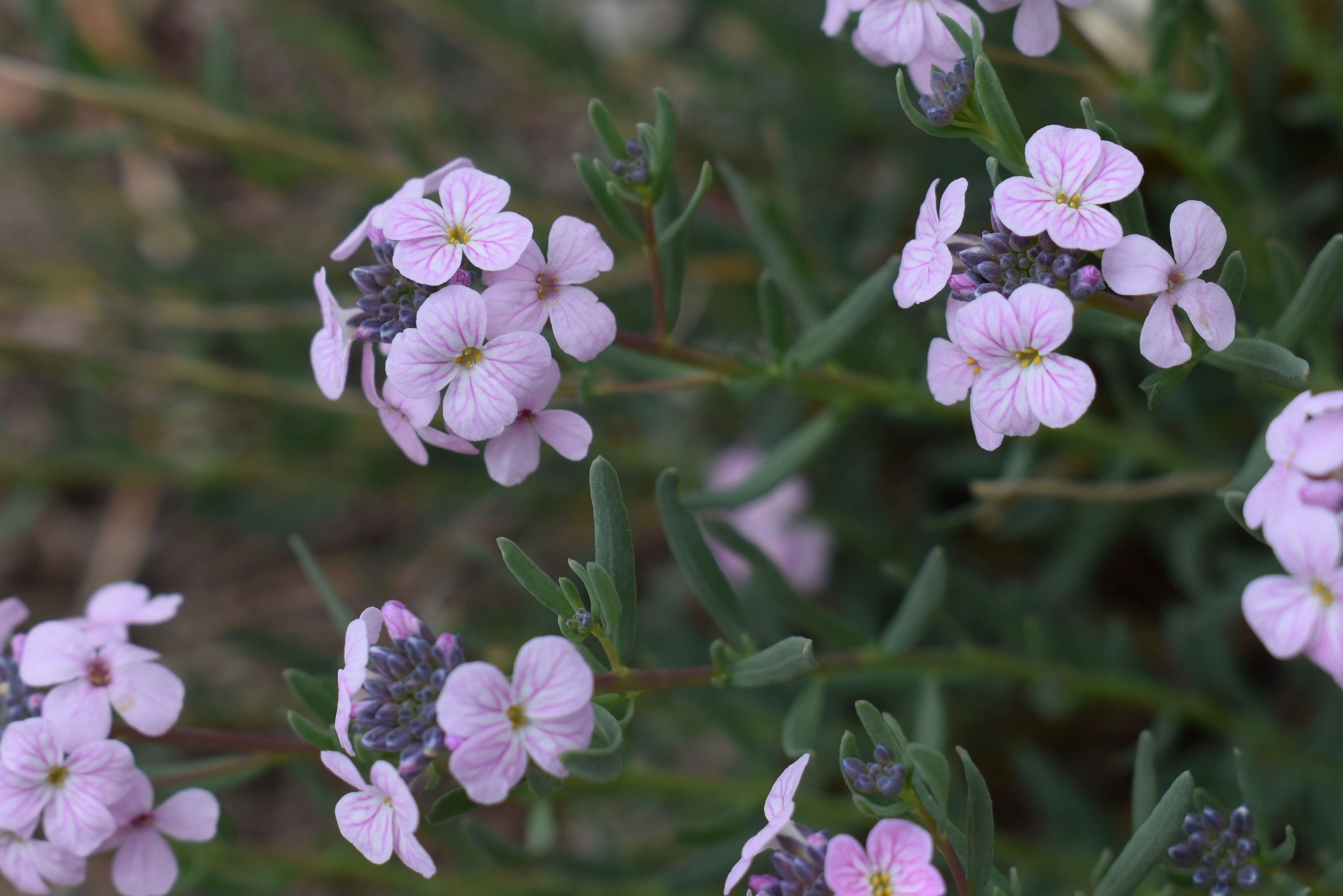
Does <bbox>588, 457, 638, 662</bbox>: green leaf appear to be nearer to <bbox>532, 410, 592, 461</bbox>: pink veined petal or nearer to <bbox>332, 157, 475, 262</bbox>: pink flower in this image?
<bbox>532, 410, 592, 461</bbox>: pink veined petal

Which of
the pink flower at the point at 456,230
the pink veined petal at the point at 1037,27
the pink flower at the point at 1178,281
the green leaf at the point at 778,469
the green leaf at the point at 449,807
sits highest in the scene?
the pink veined petal at the point at 1037,27

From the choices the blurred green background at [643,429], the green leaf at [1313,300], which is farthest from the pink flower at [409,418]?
the green leaf at [1313,300]

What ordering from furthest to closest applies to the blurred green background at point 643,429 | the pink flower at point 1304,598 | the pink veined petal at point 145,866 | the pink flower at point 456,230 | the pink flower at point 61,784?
1. the blurred green background at point 643,429
2. the pink veined petal at point 145,866
3. the pink flower at point 61,784
4. the pink flower at point 456,230
5. the pink flower at point 1304,598

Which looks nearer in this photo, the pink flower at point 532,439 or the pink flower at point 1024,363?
the pink flower at point 1024,363

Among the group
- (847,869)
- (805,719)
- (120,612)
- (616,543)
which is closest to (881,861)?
(847,869)

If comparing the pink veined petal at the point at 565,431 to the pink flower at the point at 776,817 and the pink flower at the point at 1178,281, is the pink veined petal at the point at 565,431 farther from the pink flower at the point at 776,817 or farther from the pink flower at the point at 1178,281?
the pink flower at the point at 1178,281

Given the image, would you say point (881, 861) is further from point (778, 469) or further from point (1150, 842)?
point (778, 469)
